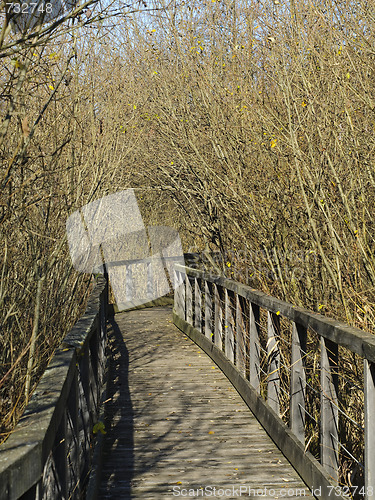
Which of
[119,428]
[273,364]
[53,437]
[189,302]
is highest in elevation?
[53,437]

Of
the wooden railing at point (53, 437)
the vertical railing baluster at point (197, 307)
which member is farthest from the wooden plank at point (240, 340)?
the vertical railing baluster at point (197, 307)

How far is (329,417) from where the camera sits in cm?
442

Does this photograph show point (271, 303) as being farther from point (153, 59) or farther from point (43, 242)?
point (153, 59)

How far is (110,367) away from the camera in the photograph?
8.85 meters

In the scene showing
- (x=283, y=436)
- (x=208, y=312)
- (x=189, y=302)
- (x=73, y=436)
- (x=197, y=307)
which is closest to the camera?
(x=73, y=436)

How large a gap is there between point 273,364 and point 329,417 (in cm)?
166

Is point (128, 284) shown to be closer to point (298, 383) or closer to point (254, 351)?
point (254, 351)

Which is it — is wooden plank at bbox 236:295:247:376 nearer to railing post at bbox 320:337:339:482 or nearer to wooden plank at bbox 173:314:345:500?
wooden plank at bbox 173:314:345:500

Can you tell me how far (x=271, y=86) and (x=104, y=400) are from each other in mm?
4768

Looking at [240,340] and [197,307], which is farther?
[197,307]

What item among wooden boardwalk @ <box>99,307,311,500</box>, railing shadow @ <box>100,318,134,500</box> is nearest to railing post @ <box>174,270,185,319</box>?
railing shadow @ <box>100,318,134,500</box>

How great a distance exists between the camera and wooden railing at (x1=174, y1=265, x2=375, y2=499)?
12.7 ft

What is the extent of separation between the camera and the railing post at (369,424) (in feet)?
11.5

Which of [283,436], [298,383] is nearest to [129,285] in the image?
[283,436]
